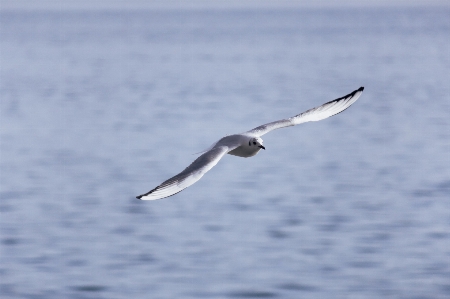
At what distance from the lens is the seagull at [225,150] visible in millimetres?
9922

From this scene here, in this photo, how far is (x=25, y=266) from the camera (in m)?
15.8

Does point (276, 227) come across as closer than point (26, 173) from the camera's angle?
Yes

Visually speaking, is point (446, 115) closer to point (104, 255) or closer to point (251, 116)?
point (251, 116)

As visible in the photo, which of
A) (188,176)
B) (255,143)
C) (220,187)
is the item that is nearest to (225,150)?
(255,143)

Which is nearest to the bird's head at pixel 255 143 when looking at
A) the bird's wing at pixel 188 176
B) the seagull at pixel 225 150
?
the seagull at pixel 225 150

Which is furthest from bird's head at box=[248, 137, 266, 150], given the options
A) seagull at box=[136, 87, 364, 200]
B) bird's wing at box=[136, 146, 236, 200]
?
bird's wing at box=[136, 146, 236, 200]

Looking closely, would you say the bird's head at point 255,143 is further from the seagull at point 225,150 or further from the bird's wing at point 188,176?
the bird's wing at point 188,176

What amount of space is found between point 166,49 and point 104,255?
93256 mm

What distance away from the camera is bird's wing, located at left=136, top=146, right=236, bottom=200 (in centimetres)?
977

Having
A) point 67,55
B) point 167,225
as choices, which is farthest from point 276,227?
point 67,55

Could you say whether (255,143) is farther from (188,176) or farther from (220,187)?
(220,187)

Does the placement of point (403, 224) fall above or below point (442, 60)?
below

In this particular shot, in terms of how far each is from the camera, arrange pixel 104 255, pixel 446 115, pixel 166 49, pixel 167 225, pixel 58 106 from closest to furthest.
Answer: pixel 104 255 → pixel 167 225 → pixel 446 115 → pixel 58 106 → pixel 166 49

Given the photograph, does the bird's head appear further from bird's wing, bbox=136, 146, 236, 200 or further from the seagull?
bird's wing, bbox=136, 146, 236, 200
